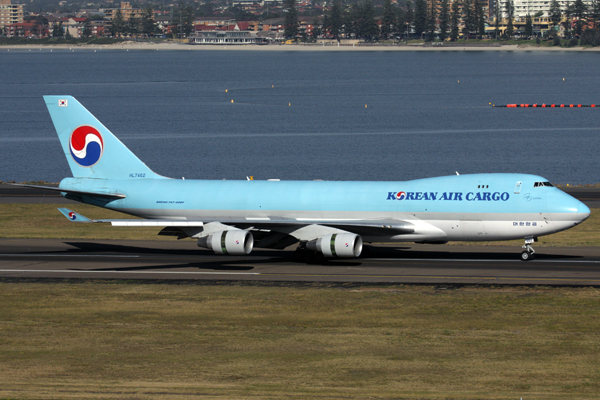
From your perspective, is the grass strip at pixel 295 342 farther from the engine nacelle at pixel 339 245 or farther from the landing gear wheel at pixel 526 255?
the landing gear wheel at pixel 526 255

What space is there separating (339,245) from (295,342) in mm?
14187

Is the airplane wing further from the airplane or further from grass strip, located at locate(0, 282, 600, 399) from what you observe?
grass strip, located at locate(0, 282, 600, 399)

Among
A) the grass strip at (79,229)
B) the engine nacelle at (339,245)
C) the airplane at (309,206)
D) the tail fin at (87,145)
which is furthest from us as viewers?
the grass strip at (79,229)

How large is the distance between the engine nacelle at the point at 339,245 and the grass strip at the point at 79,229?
13654 mm

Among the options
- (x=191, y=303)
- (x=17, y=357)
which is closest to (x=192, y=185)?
(x=191, y=303)

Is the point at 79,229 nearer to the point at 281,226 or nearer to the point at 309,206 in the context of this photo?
the point at 281,226

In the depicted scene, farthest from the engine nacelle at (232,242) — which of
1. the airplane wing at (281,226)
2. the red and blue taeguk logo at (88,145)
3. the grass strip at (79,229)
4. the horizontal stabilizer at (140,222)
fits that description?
the grass strip at (79,229)

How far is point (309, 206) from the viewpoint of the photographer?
47.0m

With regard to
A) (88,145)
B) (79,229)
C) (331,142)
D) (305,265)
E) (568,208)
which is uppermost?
(88,145)

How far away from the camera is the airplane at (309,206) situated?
145 ft

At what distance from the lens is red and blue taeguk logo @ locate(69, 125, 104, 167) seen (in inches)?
→ 1991

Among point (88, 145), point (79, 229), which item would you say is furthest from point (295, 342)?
point (79, 229)

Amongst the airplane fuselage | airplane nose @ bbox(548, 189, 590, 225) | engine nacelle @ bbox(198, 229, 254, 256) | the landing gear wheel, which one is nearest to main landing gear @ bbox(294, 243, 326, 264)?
the airplane fuselage

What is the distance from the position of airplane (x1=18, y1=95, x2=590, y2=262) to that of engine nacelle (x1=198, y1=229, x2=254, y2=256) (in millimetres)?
54
